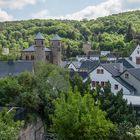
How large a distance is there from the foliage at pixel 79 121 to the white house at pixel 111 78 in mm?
19628

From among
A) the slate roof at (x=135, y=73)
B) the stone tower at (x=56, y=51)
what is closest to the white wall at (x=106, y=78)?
the slate roof at (x=135, y=73)

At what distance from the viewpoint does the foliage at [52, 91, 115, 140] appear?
24844 millimetres

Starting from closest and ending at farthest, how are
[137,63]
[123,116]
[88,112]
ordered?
[88,112] → [123,116] → [137,63]

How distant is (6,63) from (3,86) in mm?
33593

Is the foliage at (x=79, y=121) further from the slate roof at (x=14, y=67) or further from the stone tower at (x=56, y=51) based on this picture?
the stone tower at (x=56, y=51)

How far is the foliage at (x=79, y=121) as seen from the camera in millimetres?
24844

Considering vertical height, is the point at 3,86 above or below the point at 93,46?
below

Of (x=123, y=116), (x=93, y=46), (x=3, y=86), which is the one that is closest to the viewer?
(x=123, y=116)

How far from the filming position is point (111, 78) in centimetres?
4772

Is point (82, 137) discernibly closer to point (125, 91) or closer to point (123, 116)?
point (123, 116)

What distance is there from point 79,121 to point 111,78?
23216 millimetres

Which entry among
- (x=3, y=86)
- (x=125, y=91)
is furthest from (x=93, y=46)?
(x=3, y=86)

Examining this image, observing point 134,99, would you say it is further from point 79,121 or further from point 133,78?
point 79,121

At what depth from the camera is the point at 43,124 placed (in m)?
34.0
